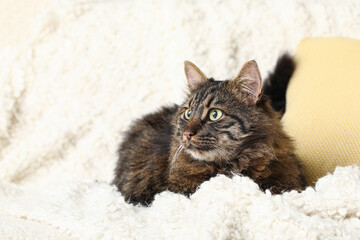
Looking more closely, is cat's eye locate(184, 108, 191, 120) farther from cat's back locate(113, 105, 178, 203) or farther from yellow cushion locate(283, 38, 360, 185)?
yellow cushion locate(283, 38, 360, 185)

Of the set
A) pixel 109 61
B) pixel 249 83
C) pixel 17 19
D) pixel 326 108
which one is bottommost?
pixel 109 61

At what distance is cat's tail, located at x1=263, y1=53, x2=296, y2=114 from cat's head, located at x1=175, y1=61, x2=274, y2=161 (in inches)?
21.9

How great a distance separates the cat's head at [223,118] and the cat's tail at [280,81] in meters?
0.56

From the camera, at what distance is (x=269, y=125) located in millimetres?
1413

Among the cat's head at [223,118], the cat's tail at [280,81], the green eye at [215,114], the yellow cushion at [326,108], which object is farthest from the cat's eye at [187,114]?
the cat's tail at [280,81]

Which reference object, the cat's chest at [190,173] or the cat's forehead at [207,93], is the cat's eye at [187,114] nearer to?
the cat's forehead at [207,93]

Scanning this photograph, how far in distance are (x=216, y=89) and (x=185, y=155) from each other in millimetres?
272

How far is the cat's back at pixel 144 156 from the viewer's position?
1.52 meters

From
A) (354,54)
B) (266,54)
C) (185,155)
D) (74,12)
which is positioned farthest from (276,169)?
(74,12)

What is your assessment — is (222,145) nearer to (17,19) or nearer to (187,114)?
(187,114)

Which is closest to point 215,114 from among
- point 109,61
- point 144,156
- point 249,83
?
point 249,83

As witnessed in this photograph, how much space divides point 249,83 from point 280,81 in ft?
1.92

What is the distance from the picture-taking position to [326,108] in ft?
5.10

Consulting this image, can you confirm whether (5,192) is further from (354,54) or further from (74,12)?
(354,54)
